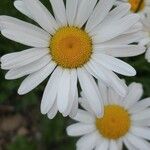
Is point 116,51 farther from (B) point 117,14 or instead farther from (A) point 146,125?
(A) point 146,125

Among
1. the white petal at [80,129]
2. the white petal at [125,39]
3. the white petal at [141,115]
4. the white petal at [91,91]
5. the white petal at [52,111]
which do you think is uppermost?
the white petal at [125,39]

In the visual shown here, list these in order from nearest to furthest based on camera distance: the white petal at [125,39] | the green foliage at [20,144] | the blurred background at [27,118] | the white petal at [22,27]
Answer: the white petal at [22,27], the white petal at [125,39], the blurred background at [27,118], the green foliage at [20,144]

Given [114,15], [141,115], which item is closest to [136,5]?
[114,15]

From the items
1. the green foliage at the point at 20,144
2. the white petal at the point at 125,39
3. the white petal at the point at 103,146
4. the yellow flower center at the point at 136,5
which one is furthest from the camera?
the green foliage at the point at 20,144

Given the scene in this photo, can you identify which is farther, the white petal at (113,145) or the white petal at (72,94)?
the white petal at (113,145)

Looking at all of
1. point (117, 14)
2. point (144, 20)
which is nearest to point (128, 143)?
point (144, 20)

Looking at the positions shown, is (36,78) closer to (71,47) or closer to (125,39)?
(71,47)

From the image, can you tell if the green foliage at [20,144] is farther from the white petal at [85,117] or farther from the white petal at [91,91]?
the white petal at [91,91]

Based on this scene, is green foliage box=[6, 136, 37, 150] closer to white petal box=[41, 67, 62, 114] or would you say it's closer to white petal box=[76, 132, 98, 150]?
white petal box=[76, 132, 98, 150]

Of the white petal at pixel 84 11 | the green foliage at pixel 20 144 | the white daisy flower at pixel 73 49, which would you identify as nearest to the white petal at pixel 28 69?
the white daisy flower at pixel 73 49
